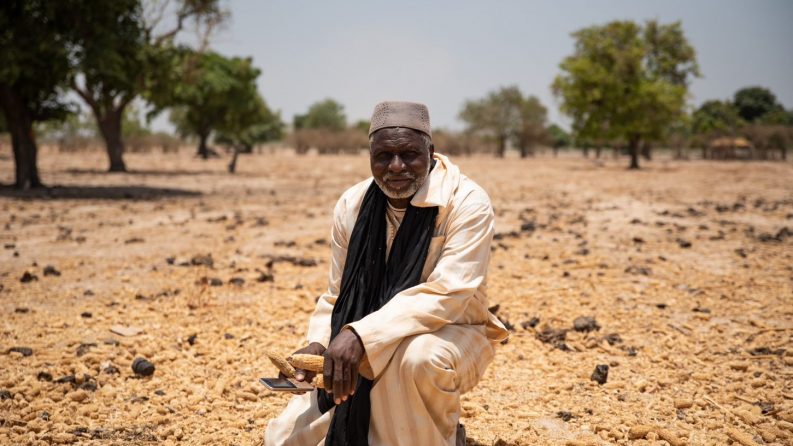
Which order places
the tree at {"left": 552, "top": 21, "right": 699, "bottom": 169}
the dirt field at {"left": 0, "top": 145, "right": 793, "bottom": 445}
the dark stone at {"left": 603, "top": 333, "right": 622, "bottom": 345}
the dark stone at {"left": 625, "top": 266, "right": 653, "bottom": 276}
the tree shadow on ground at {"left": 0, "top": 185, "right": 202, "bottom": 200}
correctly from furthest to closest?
the tree at {"left": 552, "top": 21, "right": 699, "bottom": 169}, the tree shadow on ground at {"left": 0, "top": 185, "right": 202, "bottom": 200}, the dark stone at {"left": 625, "top": 266, "right": 653, "bottom": 276}, the dark stone at {"left": 603, "top": 333, "right": 622, "bottom": 345}, the dirt field at {"left": 0, "top": 145, "right": 793, "bottom": 445}

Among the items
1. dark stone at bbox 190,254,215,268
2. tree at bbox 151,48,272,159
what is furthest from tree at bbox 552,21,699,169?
dark stone at bbox 190,254,215,268

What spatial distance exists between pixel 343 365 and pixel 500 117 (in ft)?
226

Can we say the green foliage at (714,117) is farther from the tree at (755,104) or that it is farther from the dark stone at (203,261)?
the dark stone at (203,261)

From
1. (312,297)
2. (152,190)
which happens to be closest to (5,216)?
(152,190)

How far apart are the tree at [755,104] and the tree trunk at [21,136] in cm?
8567

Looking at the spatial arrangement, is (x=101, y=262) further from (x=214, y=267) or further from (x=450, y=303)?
(x=450, y=303)

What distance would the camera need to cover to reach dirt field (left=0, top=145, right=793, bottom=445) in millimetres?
3324

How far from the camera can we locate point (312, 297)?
5906 millimetres

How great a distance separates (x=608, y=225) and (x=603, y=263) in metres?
3.47

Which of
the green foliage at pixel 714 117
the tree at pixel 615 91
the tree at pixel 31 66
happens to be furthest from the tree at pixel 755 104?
the tree at pixel 31 66

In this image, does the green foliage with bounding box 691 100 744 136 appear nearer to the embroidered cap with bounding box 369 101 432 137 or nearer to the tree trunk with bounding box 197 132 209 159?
the tree trunk with bounding box 197 132 209 159

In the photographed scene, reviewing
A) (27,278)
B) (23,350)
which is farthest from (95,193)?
(23,350)

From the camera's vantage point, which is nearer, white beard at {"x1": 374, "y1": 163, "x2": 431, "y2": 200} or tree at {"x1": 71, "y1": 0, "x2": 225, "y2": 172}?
white beard at {"x1": 374, "y1": 163, "x2": 431, "y2": 200}

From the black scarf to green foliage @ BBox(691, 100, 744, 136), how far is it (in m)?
72.2
